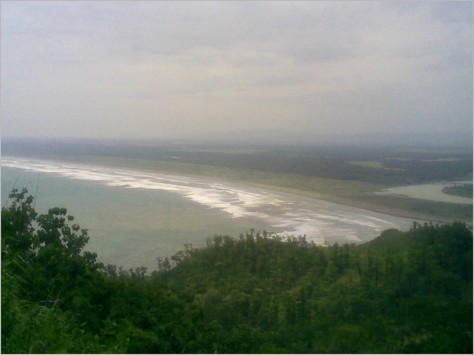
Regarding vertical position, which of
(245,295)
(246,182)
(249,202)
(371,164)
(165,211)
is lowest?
(245,295)

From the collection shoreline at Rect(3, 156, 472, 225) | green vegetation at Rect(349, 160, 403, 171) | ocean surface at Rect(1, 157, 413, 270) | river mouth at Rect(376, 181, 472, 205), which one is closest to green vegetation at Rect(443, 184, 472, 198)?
river mouth at Rect(376, 181, 472, 205)

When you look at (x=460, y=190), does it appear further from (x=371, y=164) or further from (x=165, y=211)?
(x=165, y=211)

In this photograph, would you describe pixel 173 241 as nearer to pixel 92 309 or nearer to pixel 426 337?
pixel 92 309

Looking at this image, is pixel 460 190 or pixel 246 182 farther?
pixel 246 182

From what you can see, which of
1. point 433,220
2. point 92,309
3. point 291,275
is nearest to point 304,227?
point 291,275

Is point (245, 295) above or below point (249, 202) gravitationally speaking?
below

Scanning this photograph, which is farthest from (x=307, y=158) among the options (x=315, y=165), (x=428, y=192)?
(x=428, y=192)

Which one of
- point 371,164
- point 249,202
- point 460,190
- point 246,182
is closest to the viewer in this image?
point 460,190

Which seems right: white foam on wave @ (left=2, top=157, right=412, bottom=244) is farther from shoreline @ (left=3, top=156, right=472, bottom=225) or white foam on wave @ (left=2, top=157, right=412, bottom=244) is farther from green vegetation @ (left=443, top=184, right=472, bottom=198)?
green vegetation @ (left=443, top=184, right=472, bottom=198)
